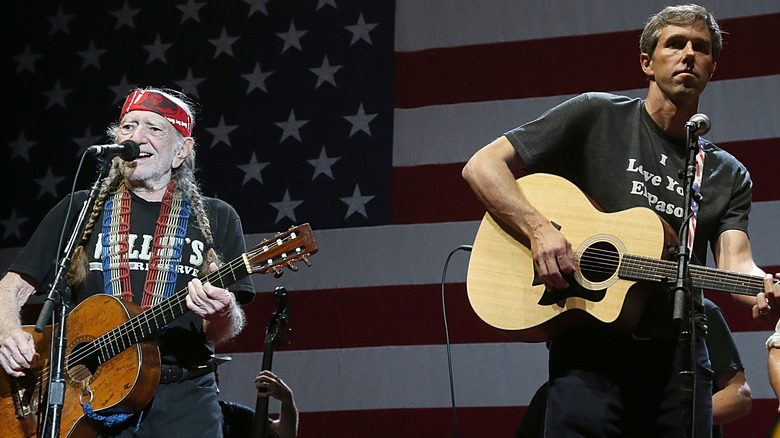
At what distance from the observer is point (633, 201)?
2709mm

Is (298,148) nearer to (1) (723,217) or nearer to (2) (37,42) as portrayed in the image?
(2) (37,42)

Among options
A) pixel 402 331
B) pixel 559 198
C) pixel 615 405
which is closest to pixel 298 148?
pixel 402 331

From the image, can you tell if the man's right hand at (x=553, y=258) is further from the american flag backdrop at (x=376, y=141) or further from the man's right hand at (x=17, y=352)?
the american flag backdrop at (x=376, y=141)

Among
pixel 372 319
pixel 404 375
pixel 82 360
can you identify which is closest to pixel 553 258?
pixel 82 360

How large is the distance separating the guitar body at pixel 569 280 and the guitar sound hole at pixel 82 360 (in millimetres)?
1495

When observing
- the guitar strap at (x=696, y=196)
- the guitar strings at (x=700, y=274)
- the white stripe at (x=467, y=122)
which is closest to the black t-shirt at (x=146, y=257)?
the guitar strings at (x=700, y=274)

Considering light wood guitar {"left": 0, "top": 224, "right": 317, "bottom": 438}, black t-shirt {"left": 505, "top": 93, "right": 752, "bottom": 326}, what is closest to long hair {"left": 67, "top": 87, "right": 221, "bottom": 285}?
light wood guitar {"left": 0, "top": 224, "right": 317, "bottom": 438}

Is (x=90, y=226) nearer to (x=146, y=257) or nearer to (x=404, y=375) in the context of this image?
(x=146, y=257)

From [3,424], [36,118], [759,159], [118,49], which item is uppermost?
[118,49]

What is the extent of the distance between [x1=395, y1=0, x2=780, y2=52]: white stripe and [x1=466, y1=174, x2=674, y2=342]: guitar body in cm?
282

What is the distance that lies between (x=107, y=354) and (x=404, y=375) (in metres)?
2.26

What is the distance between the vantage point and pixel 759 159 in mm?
Answer: 4930

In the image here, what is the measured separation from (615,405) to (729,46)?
3317 millimetres

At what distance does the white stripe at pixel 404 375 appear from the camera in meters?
5.02
